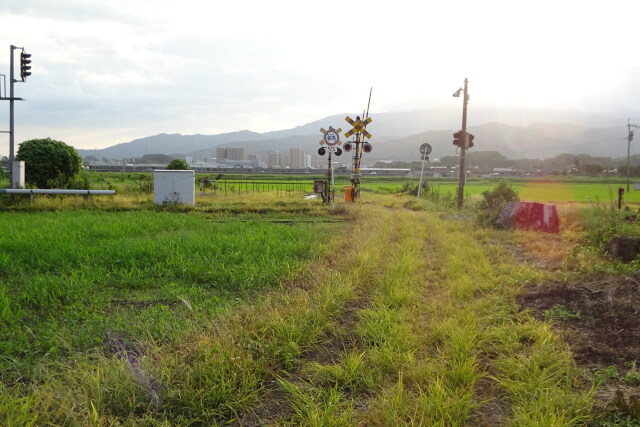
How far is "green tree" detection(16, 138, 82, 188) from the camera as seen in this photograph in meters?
18.7

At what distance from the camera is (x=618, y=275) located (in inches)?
253

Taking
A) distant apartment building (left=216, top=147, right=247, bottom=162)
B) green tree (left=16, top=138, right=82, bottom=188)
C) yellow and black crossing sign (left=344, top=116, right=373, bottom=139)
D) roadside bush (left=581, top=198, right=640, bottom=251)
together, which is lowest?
roadside bush (left=581, top=198, right=640, bottom=251)

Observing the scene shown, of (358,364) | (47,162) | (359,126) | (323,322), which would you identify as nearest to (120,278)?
(323,322)

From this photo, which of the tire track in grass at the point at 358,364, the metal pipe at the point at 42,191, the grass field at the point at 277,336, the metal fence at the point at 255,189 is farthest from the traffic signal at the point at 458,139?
the tire track in grass at the point at 358,364

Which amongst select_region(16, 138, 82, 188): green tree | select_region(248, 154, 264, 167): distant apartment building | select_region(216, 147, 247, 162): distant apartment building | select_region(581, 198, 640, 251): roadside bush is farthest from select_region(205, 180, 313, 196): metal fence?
select_region(216, 147, 247, 162): distant apartment building

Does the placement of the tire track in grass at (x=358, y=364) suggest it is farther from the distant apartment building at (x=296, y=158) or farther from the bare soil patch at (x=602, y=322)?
the distant apartment building at (x=296, y=158)

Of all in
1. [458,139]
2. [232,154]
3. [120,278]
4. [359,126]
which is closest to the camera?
[120,278]

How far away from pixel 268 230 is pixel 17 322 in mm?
6297

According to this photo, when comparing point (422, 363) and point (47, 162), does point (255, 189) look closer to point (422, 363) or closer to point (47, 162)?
point (47, 162)

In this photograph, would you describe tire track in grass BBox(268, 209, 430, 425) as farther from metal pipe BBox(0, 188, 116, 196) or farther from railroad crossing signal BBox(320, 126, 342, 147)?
metal pipe BBox(0, 188, 116, 196)

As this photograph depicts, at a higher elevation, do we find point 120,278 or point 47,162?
point 47,162

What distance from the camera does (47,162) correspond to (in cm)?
1880

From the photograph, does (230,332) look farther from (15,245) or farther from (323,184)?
(323,184)

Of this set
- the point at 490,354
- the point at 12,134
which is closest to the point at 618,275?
the point at 490,354
